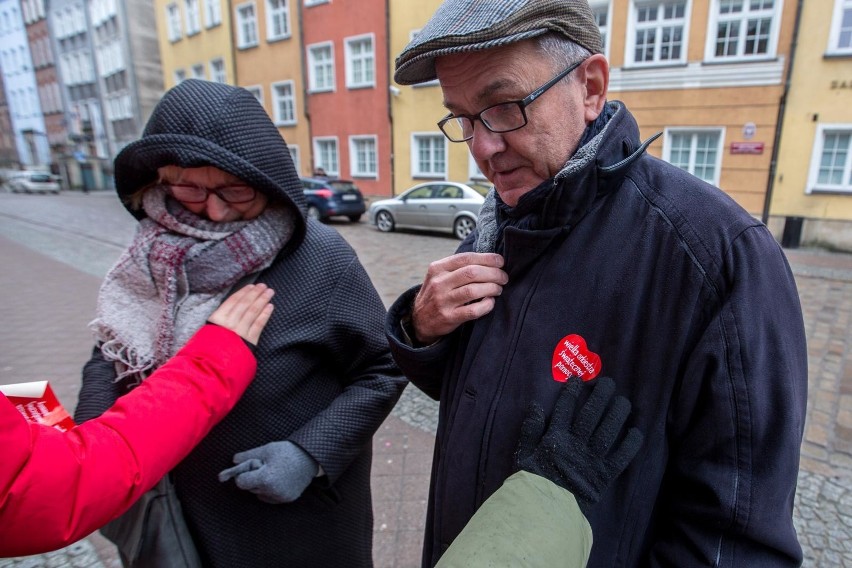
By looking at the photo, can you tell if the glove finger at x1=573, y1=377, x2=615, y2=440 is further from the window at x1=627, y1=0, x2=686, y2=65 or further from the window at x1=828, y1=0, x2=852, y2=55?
the window at x1=627, y1=0, x2=686, y2=65

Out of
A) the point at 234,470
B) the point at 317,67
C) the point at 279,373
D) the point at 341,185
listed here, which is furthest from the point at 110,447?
the point at 317,67

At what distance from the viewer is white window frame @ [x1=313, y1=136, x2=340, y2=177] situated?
66.4 ft

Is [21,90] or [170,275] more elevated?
[21,90]

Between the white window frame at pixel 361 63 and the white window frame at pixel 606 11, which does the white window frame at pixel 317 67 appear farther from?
the white window frame at pixel 606 11

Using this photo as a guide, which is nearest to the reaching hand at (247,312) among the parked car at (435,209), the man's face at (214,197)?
the man's face at (214,197)

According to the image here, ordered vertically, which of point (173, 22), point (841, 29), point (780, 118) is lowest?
point (780, 118)

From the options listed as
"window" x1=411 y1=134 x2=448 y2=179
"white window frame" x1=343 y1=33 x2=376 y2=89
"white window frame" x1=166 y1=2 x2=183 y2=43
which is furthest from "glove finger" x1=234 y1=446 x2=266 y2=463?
"white window frame" x1=166 y1=2 x2=183 y2=43

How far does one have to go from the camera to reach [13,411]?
0.80 metres

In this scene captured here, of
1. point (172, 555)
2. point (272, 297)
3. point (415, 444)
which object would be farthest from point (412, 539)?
point (272, 297)

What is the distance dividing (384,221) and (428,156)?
517 centimetres

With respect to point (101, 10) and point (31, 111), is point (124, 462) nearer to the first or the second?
point (101, 10)

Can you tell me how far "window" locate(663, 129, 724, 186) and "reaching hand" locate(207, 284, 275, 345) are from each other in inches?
534

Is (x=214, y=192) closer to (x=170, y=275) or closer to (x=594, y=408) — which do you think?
(x=170, y=275)

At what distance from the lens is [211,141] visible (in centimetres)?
129
